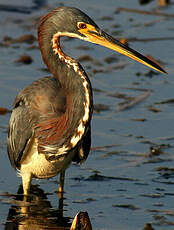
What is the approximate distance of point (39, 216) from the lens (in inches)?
261

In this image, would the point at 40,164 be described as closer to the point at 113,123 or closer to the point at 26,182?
the point at 26,182

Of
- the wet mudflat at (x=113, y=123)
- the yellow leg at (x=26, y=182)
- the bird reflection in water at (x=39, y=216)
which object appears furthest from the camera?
the yellow leg at (x=26, y=182)

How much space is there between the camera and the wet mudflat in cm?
662

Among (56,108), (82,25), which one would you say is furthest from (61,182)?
(82,25)

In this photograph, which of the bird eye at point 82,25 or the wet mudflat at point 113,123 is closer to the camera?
the bird eye at point 82,25

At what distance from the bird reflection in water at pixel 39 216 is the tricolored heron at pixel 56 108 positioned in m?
0.20

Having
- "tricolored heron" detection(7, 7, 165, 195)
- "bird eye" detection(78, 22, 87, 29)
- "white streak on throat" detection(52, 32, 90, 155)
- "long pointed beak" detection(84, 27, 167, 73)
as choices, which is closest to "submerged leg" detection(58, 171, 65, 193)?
"tricolored heron" detection(7, 7, 165, 195)

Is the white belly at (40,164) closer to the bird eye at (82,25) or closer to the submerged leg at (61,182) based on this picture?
the submerged leg at (61,182)

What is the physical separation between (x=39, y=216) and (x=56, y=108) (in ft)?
3.63

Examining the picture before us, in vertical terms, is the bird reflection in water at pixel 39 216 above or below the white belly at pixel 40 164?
below

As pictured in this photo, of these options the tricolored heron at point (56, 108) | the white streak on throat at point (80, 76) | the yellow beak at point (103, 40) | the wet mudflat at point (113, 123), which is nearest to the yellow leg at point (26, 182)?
the tricolored heron at point (56, 108)

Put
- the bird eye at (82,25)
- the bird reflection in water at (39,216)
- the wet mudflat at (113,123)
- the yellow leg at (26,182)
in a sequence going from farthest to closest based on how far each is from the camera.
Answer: the yellow leg at (26,182) < the wet mudflat at (113,123) < the bird reflection in water at (39,216) < the bird eye at (82,25)

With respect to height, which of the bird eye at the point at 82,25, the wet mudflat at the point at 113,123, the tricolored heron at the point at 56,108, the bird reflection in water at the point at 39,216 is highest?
the bird eye at the point at 82,25

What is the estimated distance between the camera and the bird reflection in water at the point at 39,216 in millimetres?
6352
